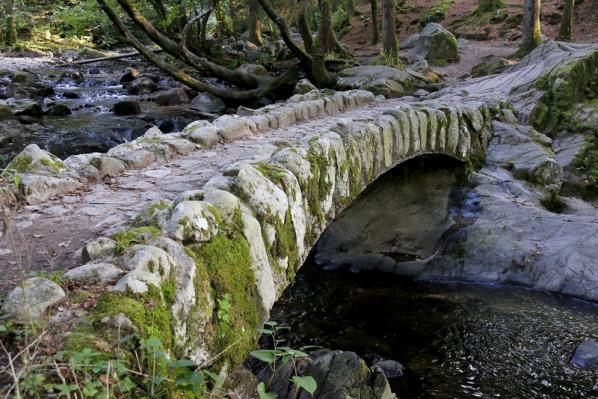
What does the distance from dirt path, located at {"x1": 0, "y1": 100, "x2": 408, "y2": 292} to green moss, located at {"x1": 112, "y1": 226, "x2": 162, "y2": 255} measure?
0.27 m

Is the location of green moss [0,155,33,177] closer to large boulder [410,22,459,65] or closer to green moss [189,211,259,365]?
green moss [189,211,259,365]

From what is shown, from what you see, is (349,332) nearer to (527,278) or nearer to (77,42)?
(527,278)

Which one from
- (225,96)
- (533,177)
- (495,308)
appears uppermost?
(225,96)

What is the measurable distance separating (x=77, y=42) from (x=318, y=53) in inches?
851

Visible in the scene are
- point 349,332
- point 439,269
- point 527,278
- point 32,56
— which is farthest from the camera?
point 32,56

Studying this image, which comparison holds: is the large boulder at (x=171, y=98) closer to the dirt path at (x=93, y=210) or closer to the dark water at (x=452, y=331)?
the dark water at (x=452, y=331)

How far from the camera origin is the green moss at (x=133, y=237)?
97.7 inches

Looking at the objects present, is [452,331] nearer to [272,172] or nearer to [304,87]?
[272,172]

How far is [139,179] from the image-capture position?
13.7 feet

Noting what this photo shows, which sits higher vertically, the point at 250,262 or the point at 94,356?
the point at 94,356

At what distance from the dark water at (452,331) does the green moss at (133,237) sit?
3.26 m

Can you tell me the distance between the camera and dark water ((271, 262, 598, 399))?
5059mm

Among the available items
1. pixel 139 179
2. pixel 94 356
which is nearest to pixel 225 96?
pixel 139 179

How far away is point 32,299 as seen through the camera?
75.3 inches
